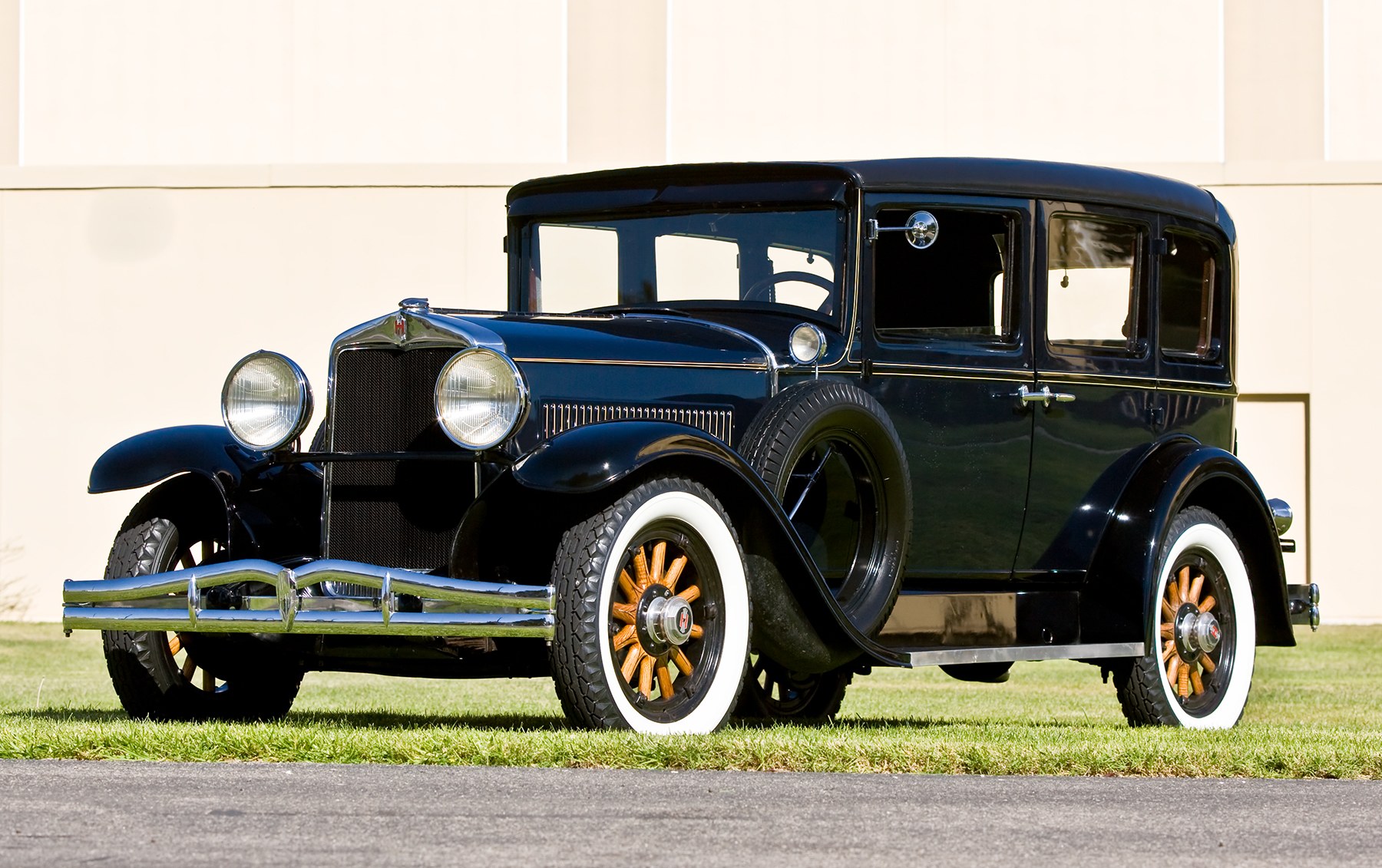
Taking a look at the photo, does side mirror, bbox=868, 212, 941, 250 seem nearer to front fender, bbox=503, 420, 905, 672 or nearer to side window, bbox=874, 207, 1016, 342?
side window, bbox=874, 207, 1016, 342

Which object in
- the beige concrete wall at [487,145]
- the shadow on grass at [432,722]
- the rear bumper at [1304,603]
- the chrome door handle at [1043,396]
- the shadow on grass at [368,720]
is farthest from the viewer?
the beige concrete wall at [487,145]

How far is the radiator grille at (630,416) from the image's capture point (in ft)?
21.5

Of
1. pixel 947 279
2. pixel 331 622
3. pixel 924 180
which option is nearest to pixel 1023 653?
pixel 947 279

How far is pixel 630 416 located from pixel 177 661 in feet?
6.67

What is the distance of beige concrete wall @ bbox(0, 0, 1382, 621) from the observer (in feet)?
61.7

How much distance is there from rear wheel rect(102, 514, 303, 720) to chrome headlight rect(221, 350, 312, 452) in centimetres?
48

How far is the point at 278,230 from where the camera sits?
19562 mm

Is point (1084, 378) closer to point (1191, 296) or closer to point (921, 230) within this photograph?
point (1191, 296)

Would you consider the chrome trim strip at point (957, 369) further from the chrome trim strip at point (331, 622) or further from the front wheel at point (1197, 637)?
the chrome trim strip at point (331, 622)

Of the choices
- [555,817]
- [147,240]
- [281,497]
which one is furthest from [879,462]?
[147,240]

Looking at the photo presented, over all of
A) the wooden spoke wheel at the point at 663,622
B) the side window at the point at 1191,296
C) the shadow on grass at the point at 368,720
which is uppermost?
the side window at the point at 1191,296

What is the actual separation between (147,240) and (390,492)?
1382 centimetres

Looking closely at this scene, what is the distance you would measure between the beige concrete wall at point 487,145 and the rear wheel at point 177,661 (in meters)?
11.7

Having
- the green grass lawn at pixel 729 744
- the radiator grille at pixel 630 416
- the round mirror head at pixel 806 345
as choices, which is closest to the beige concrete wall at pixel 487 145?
the green grass lawn at pixel 729 744
